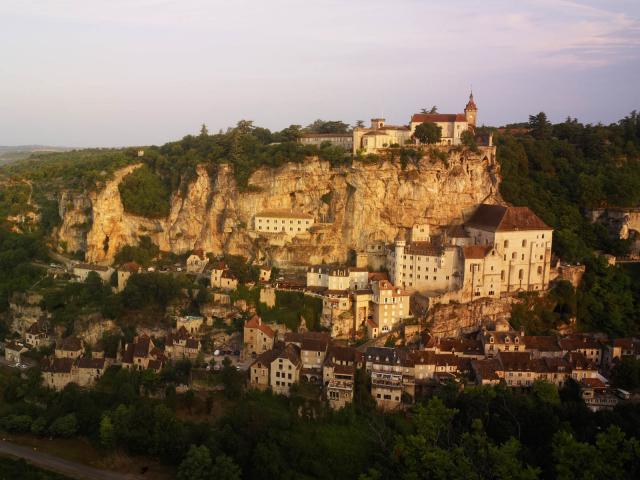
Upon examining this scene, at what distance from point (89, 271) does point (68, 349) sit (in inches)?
325

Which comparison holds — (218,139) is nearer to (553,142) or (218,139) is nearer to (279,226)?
(279,226)

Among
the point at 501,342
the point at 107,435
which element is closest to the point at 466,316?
the point at 501,342

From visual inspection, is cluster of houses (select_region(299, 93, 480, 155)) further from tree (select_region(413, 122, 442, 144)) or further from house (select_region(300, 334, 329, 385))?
house (select_region(300, 334, 329, 385))

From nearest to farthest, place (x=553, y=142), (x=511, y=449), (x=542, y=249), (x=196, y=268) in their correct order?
(x=511, y=449) < (x=542, y=249) < (x=196, y=268) < (x=553, y=142)

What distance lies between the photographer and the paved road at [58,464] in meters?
28.7

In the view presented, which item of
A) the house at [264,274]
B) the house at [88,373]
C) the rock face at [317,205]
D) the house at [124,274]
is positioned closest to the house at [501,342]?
the rock face at [317,205]

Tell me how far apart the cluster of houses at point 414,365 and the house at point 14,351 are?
585 inches

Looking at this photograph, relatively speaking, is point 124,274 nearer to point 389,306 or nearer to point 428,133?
point 389,306

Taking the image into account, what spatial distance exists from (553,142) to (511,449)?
35.6 meters

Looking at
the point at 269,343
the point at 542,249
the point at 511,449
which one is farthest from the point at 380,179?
the point at 511,449

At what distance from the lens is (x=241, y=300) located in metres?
38.1

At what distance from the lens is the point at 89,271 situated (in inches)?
1699

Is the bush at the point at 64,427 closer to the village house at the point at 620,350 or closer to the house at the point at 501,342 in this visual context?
the house at the point at 501,342

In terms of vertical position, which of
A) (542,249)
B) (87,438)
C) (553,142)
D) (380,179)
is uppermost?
(553,142)
